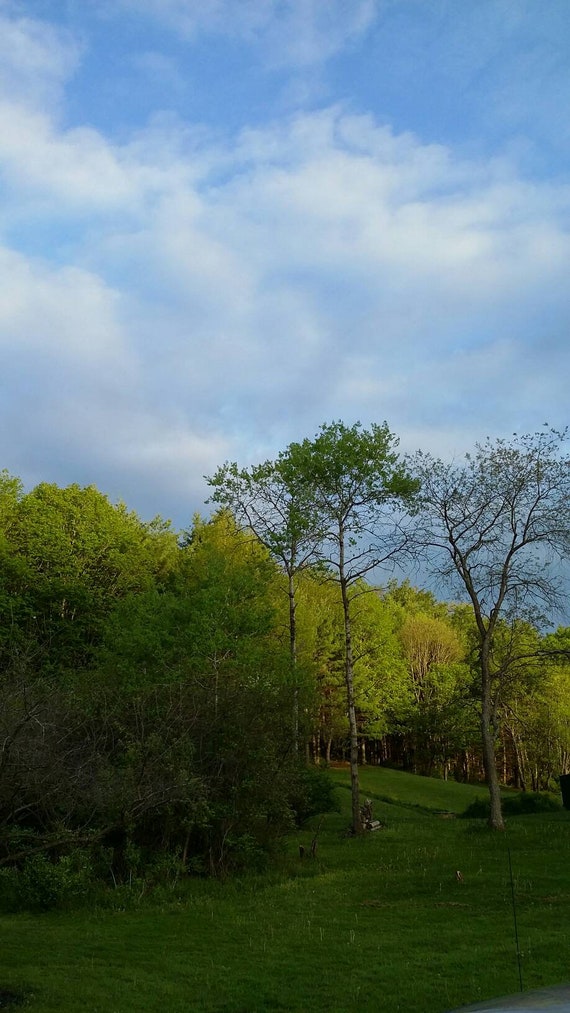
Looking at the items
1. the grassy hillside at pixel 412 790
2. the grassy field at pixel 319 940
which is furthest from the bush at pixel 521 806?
the grassy field at pixel 319 940

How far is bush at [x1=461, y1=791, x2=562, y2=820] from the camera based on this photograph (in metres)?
30.4

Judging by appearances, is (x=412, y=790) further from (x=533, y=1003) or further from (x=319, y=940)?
(x=533, y=1003)

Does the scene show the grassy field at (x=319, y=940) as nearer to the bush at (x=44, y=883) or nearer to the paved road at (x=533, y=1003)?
the bush at (x=44, y=883)

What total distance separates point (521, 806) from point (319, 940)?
2173 centimetres

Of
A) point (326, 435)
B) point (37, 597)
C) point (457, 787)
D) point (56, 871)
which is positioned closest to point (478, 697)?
point (326, 435)

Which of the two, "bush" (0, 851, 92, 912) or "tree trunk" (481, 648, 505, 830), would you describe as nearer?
"bush" (0, 851, 92, 912)

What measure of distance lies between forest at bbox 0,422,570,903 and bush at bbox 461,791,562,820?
438 cm

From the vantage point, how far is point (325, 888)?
1630cm

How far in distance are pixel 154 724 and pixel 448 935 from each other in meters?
8.18

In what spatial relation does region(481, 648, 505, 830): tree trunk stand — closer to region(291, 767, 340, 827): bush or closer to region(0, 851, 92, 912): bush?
region(291, 767, 340, 827): bush

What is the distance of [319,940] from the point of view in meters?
11.9

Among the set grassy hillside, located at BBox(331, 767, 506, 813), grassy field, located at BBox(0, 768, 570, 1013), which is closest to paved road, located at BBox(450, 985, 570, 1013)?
grassy field, located at BBox(0, 768, 570, 1013)

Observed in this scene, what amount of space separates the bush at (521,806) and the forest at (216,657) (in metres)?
4.38

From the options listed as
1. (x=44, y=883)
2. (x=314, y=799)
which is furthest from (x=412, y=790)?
(x=44, y=883)
